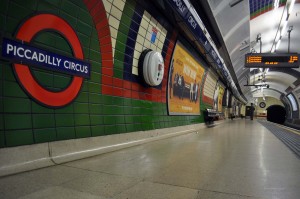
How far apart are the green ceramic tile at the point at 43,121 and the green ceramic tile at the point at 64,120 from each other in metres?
0.06

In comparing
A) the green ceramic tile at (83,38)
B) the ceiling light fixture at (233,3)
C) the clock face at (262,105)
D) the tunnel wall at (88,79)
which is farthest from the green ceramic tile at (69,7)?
the clock face at (262,105)

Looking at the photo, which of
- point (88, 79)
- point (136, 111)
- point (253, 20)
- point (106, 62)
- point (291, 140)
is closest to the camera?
point (88, 79)

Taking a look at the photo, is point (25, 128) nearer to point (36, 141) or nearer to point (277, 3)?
point (36, 141)

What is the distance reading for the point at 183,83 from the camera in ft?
20.5

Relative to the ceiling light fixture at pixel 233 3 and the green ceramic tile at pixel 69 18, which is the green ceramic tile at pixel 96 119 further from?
the ceiling light fixture at pixel 233 3

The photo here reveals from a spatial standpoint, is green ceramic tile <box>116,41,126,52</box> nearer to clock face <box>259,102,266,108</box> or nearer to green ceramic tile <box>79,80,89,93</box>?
green ceramic tile <box>79,80,89,93</box>

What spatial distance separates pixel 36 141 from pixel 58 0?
132cm

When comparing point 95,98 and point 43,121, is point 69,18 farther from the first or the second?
point 43,121

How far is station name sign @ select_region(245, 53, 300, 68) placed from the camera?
10180mm

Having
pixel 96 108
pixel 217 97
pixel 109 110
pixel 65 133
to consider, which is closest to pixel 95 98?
pixel 96 108

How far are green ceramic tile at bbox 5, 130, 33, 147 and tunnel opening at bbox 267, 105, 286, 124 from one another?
3870cm

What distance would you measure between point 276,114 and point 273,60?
95.0 feet

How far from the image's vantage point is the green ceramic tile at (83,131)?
2.53 metres

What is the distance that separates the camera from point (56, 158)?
221 cm
